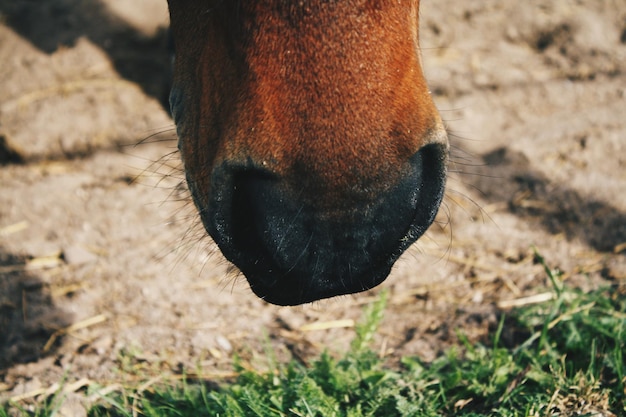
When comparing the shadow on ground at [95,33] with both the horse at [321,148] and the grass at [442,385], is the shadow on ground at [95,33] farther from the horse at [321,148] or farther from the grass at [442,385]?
the horse at [321,148]

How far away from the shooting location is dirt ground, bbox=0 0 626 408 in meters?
2.47

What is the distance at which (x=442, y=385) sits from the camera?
6.55 feet

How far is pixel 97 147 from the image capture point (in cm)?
361

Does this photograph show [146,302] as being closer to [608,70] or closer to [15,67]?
[15,67]

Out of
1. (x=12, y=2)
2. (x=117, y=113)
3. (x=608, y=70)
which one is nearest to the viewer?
(x=117, y=113)

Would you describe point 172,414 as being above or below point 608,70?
below

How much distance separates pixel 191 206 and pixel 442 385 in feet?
5.57

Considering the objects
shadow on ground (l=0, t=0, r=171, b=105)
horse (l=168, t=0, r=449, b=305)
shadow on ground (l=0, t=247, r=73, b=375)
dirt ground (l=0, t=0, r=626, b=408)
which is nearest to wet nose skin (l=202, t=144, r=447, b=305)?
horse (l=168, t=0, r=449, b=305)

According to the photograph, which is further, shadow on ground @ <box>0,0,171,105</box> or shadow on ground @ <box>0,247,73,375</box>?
shadow on ground @ <box>0,0,171,105</box>

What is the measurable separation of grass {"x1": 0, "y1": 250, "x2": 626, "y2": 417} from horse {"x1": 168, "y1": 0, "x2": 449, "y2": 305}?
519 mm

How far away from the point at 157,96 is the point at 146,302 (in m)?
1.70

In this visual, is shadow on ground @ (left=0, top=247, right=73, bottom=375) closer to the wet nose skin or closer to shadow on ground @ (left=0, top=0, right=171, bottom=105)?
the wet nose skin

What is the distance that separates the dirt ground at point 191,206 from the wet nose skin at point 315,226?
438 mm

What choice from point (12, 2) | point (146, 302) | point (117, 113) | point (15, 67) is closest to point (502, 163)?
point (146, 302)
